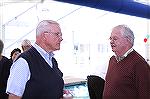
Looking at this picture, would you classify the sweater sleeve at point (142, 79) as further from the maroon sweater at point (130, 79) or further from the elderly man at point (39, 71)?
the elderly man at point (39, 71)

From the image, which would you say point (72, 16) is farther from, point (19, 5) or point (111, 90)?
point (111, 90)

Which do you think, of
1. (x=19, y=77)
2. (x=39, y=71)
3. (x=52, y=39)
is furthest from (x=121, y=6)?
(x=19, y=77)

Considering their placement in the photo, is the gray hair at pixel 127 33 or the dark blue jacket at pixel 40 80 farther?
the gray hair at pixel 127 33

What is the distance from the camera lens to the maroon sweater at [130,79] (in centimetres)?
203

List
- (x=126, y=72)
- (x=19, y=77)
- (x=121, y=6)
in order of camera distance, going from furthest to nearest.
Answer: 1. (x=121, y=6)
2. (x=126, y=72)
3. (x=19, y=77)

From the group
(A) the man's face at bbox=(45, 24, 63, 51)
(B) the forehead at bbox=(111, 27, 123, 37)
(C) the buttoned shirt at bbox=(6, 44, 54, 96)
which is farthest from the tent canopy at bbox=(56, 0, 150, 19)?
(C) the buttoned shirt at bbox=(6, 44, 54, 96)

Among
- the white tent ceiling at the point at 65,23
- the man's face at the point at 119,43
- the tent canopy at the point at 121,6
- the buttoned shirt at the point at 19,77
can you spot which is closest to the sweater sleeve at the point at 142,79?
the man's face at the point at 119,43

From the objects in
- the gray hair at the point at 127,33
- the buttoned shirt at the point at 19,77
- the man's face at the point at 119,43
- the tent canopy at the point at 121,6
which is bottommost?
the buttoned shirt at the point at 19,77

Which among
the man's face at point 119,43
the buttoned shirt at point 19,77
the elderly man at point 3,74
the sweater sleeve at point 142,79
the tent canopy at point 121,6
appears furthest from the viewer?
the tent canopy at point 121,6

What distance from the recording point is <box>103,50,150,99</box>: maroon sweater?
203 centimetres

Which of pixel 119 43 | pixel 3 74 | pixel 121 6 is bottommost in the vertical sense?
pixel 3 74

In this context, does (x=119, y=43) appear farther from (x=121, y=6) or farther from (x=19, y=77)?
(x=121, y=6)

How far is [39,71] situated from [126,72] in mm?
732

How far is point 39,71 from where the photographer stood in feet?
5.53
